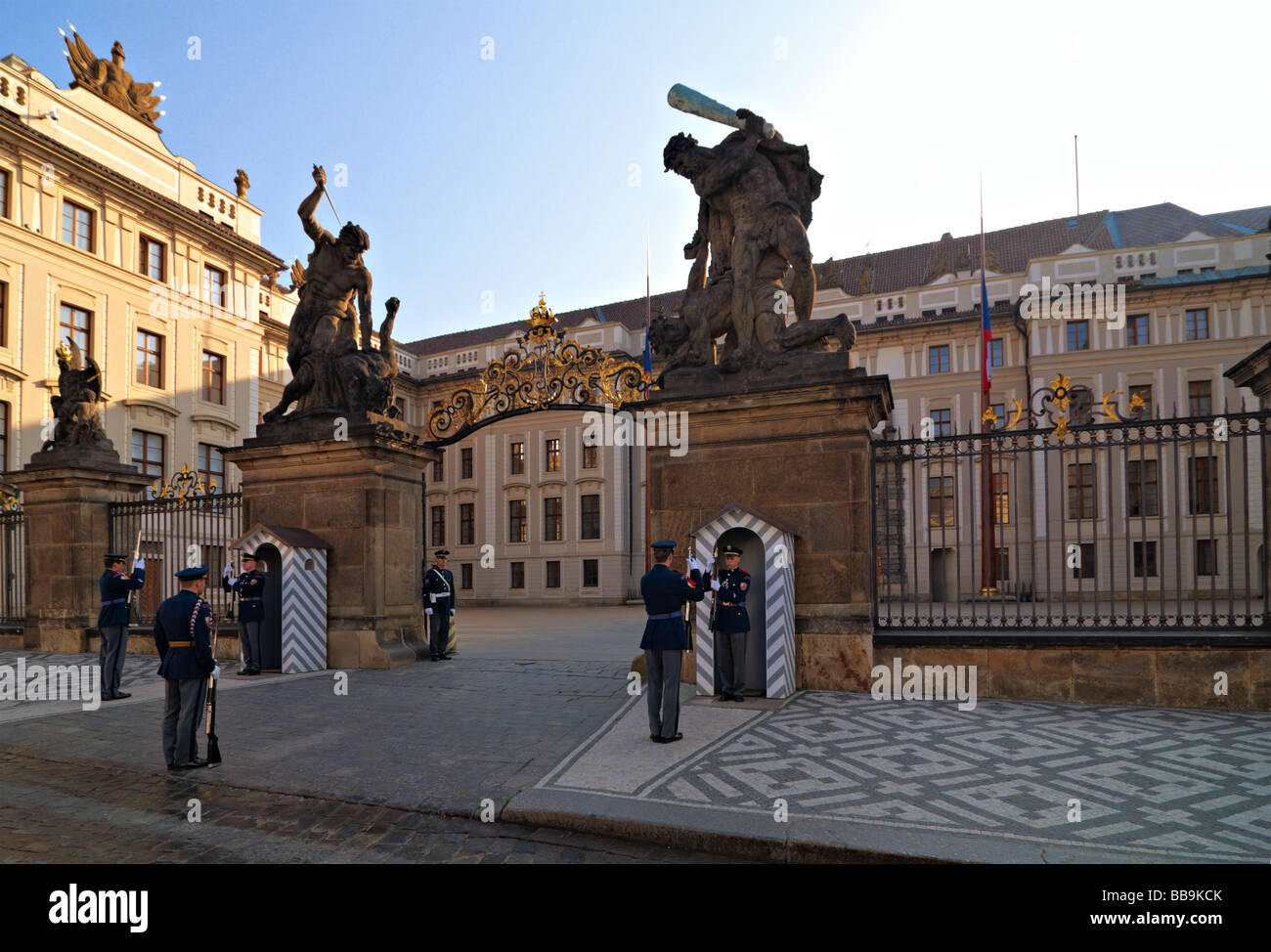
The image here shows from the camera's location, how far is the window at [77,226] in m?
Answer: 28.3

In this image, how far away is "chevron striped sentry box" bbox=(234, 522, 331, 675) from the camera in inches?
483

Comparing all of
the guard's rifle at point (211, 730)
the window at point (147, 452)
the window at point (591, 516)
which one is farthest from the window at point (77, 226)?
the guard's rifle at point (211, 730)

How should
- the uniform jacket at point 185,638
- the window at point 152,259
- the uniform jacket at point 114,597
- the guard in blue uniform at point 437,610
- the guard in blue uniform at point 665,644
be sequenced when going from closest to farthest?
the uniform jacket at point 185,638 < the guard in blue uniform at point 665,644 < the uniform jacket at point 114,597 < the guard in blue uniform at point 437,610 < the window at point 152,259

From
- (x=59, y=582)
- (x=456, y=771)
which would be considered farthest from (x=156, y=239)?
(x=456, y=771)

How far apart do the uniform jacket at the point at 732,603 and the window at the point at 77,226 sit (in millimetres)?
29146

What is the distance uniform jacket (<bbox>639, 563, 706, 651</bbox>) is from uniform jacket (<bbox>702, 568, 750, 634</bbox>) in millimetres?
1016

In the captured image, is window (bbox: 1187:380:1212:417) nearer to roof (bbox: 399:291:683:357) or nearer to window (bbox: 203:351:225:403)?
roof (bbox: 399:291:683:357)

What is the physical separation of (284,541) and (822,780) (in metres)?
8.97

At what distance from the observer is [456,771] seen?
653cm

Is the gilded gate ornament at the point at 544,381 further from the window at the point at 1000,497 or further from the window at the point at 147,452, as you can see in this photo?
the window at the point at 147,452

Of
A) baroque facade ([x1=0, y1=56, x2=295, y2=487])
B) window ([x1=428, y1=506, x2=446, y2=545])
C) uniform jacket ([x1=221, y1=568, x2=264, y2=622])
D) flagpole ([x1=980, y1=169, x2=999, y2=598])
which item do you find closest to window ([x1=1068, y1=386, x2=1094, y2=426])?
flagpole ([x1=980, y1=169, x2=999, y2=598])

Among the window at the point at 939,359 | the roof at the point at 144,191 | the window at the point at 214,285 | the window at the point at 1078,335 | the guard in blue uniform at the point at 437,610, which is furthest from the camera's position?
the window at the point at 939,359

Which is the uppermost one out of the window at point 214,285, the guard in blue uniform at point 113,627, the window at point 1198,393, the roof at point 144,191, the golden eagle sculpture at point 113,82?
the golden eagle sculpture at point 113,82
